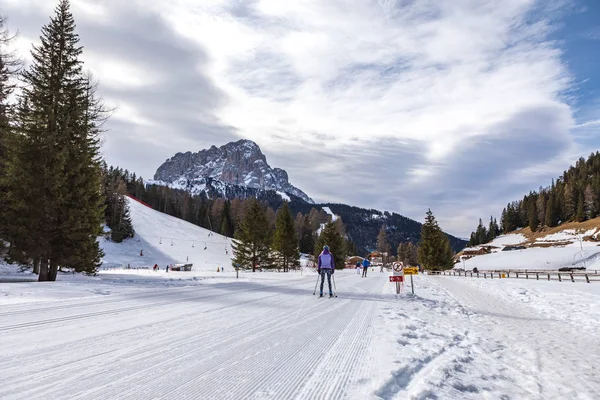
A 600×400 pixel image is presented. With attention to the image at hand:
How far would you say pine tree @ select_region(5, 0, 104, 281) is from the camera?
Result: 59.1 feet

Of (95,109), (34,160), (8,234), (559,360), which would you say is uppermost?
(95,109)

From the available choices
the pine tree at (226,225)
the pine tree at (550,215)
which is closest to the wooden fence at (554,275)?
the pine tree at (226,225)

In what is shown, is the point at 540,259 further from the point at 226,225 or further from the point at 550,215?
the point at 226,225

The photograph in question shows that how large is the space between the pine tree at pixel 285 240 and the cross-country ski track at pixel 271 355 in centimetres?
4736

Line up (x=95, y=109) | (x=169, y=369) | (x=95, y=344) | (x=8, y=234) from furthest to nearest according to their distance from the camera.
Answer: (x=95, y=109) → (x=8, y=234) → (x=95, y=344) → (x=169, y=369)

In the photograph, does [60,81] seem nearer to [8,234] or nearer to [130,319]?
[8,234]

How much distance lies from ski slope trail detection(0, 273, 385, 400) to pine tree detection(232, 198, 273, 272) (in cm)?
4138

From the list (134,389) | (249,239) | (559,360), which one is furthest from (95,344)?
(249,239)

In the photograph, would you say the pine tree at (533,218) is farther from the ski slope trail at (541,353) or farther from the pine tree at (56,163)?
the pine tree at (56,163)

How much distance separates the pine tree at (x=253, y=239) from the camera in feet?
165

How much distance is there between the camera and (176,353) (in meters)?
4.92

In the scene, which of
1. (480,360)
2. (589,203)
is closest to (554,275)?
(480,360)

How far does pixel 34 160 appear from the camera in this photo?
18.5 metres

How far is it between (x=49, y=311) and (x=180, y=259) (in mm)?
70247
